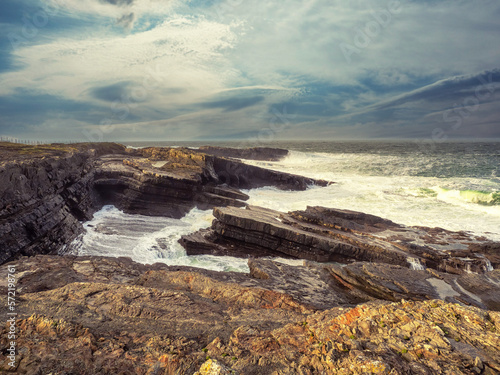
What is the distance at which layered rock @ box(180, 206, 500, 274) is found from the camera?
45.2 feet

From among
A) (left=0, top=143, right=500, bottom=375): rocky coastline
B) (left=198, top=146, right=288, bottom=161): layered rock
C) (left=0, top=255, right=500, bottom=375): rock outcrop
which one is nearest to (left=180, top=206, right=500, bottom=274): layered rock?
(left=0, top=143, right=500, bottom=375): rocky coastline

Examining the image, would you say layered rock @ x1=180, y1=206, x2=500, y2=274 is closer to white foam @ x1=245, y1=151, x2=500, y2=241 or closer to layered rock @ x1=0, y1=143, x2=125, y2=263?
white foam @ x1=245, y1=151, x2=500, y2=241

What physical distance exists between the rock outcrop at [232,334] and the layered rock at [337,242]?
6.81m

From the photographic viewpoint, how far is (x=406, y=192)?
31.5 m

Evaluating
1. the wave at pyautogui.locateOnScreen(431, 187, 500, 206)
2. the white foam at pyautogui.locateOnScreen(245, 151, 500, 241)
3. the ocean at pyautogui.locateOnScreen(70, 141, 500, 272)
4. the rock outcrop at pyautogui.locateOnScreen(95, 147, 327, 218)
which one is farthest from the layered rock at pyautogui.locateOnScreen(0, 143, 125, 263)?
the wave at pyautogui.locateOnScreen(431, 187, 500, 206)

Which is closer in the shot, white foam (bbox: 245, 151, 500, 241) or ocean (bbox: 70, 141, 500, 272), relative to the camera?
ocean (bbox: 70, 141, 500, 272)

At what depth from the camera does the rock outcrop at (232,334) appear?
414cm

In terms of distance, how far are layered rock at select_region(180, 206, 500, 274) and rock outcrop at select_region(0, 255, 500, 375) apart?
22.3 ft

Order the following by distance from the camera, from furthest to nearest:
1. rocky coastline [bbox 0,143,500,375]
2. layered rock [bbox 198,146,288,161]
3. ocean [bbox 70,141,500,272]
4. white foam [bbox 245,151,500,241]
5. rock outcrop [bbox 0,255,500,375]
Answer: layered rock [bbox 198,146,288,161], white foam [bbox 245,151,500,241], ocean [bbox 70,141,500,272], rocky coastline [bbox 0,143,500,375], rock outcrop [bbox 0,255,500,375]

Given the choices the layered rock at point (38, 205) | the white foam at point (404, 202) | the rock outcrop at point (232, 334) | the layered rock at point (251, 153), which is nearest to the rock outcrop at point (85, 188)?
the layered rock at point (38, 205)

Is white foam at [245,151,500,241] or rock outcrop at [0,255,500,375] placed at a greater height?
rock outcrop at [0,255,500,375]

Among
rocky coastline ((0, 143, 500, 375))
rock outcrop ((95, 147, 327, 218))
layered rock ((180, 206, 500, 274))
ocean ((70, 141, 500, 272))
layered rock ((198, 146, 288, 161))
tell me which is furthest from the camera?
layered rock ((198, 146, 288, 161))

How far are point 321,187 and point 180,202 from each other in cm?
2111

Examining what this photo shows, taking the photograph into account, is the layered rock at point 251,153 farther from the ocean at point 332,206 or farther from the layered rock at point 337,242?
the layered rock at point 337,242
